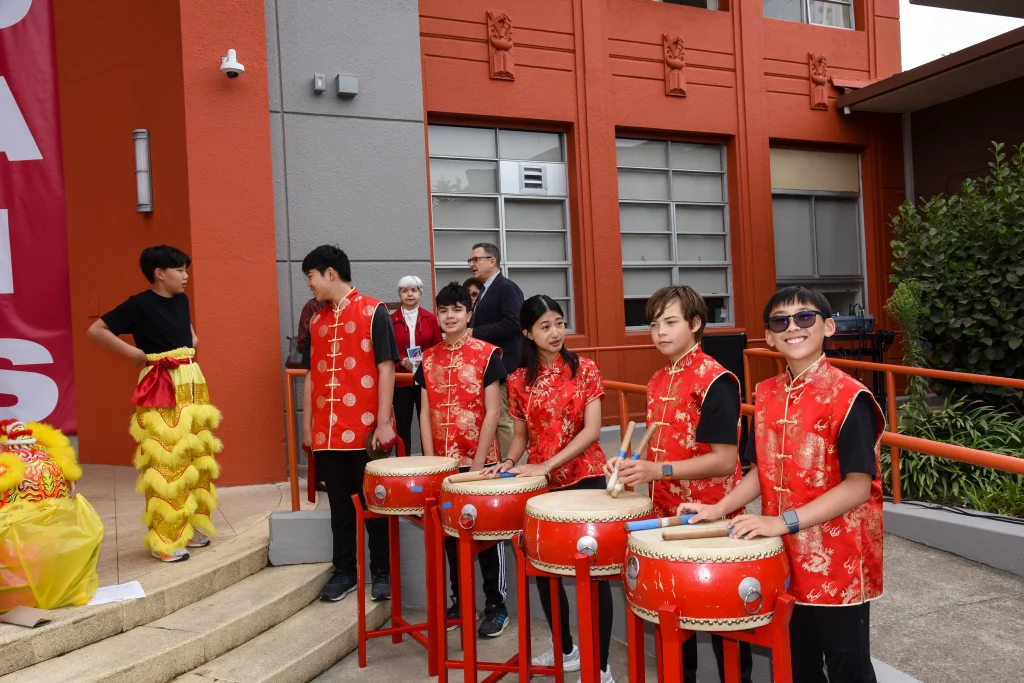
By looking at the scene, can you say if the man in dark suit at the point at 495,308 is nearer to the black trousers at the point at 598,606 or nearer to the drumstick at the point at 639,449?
the black trousers at the point at 598,606

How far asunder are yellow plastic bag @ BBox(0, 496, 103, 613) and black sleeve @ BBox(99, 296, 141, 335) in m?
1.00

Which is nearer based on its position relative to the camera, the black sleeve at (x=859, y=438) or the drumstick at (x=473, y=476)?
the black sleeve at (x=859, y=438)

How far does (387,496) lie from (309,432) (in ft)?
2.78

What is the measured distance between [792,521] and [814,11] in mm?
10397

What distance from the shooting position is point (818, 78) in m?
10.5

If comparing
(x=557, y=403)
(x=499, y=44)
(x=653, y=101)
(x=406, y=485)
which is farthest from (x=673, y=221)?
(x=406, y=485)

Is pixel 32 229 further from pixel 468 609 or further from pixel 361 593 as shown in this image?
pixel 468 609

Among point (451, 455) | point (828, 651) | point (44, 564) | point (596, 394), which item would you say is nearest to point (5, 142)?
point (44, 564)

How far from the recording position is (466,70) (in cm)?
852

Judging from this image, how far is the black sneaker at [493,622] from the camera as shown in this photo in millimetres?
4348

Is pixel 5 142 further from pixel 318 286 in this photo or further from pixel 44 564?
pixel 44 564

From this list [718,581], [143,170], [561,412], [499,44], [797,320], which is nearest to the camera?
[718,581]

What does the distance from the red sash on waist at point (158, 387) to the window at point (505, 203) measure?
169 inches

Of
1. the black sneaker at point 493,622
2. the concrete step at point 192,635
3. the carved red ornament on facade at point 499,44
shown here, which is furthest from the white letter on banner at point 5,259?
the black sneaker at point 493,622
